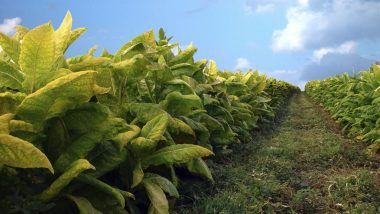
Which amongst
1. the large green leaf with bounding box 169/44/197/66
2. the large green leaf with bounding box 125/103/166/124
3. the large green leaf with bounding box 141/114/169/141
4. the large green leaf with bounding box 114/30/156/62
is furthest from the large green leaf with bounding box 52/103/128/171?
the large green leaf with bounding box 169/44/197/66

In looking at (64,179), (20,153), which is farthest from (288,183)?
(20,153)

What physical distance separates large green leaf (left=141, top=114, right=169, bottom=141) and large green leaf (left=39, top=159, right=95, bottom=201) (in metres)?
0.76

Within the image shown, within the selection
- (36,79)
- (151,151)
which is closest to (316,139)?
(151,151)

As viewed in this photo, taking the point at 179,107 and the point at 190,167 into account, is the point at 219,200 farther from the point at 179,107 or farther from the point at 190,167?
the point at 179,107

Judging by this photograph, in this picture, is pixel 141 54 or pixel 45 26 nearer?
pixel 45 26

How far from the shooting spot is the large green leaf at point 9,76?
261 cm

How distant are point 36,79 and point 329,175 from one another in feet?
13.3

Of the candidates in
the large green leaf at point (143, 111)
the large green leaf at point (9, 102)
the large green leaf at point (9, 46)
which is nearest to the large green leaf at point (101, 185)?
the large green leaf at point (9, 102)

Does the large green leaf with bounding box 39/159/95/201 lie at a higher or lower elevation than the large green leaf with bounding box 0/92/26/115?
lower

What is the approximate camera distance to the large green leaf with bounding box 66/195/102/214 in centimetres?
235

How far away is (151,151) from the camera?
10.4 feet

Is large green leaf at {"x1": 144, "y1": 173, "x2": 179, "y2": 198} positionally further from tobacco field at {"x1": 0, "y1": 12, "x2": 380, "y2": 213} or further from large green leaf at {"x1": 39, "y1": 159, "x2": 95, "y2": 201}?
large green leaf at {"x1": 39, "y1": 159, "x2": 95, "y2": 201}

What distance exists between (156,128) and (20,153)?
1.21m

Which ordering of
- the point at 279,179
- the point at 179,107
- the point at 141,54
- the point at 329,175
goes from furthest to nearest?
the point at 329,175 → the point at 279,179 → the point at 179,107 → the point at 141,54
